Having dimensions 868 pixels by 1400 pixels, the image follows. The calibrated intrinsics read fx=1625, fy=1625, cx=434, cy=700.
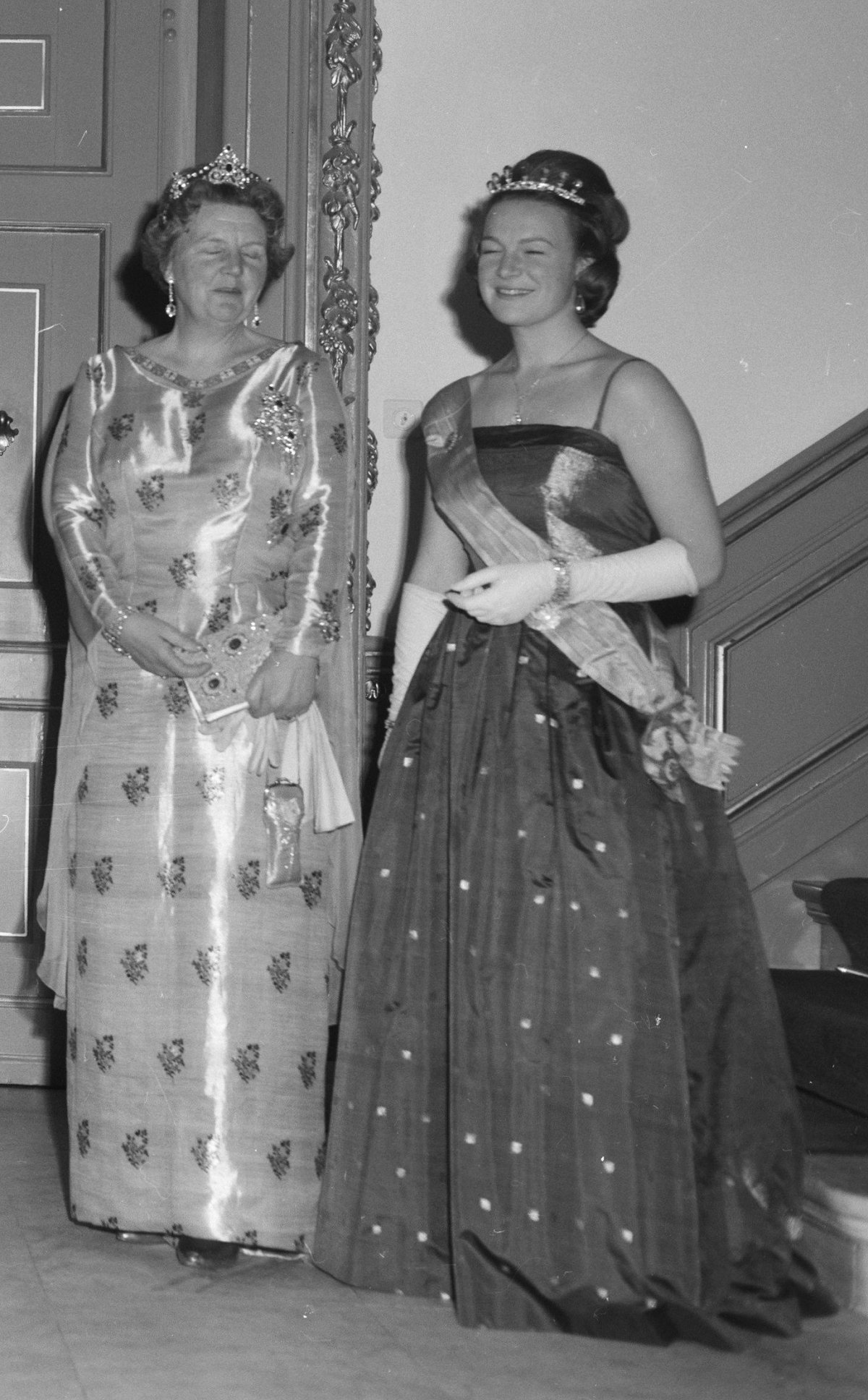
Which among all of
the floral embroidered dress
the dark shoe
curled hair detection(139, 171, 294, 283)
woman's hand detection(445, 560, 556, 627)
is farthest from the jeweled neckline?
the dark shoe

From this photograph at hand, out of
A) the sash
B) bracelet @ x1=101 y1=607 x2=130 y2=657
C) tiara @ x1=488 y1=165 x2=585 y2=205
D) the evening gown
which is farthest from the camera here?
bracelet @ x1=101 y1=607 x2=130 y2=657

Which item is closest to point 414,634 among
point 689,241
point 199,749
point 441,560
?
point 441,560

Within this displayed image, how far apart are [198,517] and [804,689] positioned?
154 centimetres

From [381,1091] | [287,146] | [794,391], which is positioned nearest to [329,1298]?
[381,1091]

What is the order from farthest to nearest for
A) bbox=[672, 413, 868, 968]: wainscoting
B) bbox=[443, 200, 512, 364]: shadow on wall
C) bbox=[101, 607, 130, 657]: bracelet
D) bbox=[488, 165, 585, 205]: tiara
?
bbox=[443, 200, 512, 364]: shadow on wall → bbox=[672, 413, 868, 968]: wainscoting → bbox=[101, 607, 130, 657]: bracelet → bbox=[488, 165, 585, 205]: tiara

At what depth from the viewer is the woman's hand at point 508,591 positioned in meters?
2.32

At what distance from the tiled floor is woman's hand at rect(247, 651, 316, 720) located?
849 mm

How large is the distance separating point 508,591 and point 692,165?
5.34 ft

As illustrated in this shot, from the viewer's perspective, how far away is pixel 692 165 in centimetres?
352

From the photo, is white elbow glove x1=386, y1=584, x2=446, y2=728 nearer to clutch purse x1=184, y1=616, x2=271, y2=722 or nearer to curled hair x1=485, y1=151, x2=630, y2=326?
clutch purse x1=184, y1=616, x2=271, y2=722

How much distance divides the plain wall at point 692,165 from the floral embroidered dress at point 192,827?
3.72 feet

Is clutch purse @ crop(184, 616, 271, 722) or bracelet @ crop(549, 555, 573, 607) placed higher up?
bracelet @ crop(549, 555, 573, 607)

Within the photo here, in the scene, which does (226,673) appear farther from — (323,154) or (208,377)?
(323,154)

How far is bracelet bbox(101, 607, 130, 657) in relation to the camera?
253 cm
